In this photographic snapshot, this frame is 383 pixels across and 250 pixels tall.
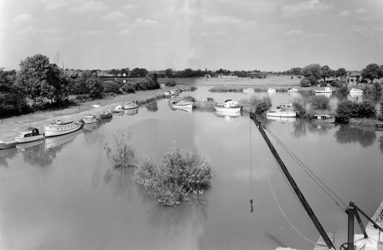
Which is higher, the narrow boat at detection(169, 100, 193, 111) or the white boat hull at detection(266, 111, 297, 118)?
the narrow boat at detection(169, 100, 193, 111)

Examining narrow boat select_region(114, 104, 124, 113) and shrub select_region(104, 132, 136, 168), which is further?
narrow boat select_region(114, 104, 124, 113)

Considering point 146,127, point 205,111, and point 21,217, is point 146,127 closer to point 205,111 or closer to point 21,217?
point 205,111

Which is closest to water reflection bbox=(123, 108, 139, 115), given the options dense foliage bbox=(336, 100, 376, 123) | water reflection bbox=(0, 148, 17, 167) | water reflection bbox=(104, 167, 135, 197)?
water reflection bbox=(0, 148, 17, 167)

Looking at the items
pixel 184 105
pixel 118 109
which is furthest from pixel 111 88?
pixel 184 105

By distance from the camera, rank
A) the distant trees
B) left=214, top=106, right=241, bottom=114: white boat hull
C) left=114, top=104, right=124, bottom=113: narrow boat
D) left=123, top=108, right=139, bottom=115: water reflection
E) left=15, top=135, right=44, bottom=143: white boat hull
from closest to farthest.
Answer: left=15, top=135, right=44, bottom=143: white boat hull, the distant trees, left=214, top=106, right=241, bottom=114: white boat hull, left=114, top=104, right=124, bottom=113: narrow boat, left=123, top=108, right=139, bottom=115: water reflection

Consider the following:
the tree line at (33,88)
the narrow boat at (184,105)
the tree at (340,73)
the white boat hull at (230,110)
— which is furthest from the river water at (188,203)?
the tree at (340,73)

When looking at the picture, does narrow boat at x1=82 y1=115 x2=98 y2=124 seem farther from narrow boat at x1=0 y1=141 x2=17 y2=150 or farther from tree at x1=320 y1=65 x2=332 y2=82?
tree at x1=320 y1=65 x2=332 y2=82

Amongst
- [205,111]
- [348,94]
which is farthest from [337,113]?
[348,94]

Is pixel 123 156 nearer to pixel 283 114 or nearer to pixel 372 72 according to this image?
pixel 283 114
